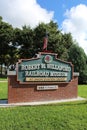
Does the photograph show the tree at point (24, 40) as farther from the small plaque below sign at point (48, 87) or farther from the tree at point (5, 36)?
the small plaque below sign at point (48, 87)

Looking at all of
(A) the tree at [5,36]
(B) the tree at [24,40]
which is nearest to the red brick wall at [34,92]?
(B) the tree at [24,40]

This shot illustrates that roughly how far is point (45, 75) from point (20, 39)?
29.5m

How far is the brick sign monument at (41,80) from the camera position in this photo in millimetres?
12876

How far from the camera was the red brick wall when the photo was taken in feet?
42.0

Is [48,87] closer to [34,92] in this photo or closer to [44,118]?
[34,92]

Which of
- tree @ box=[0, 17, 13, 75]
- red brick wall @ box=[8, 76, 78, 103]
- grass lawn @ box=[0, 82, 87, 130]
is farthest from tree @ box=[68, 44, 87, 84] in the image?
grass lawn @ box=[0, 82, 87, 130]

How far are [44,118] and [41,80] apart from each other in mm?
3934

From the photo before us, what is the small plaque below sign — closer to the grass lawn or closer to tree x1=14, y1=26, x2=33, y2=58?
the grass lawn

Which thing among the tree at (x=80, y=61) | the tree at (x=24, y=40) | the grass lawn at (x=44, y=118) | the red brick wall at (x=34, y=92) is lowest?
the grass lawn at (x=44, y=118)

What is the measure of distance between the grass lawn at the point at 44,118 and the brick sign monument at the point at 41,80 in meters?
1.74

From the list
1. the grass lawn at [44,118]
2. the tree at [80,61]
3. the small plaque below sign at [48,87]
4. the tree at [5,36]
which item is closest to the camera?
the grass lawn at [44,118]

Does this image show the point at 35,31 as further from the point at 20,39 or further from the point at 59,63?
the point at 59,63

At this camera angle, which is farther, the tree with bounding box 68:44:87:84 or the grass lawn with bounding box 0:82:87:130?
the tree with bounding box 68:44:87:84

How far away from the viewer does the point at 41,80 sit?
44.4 feet
